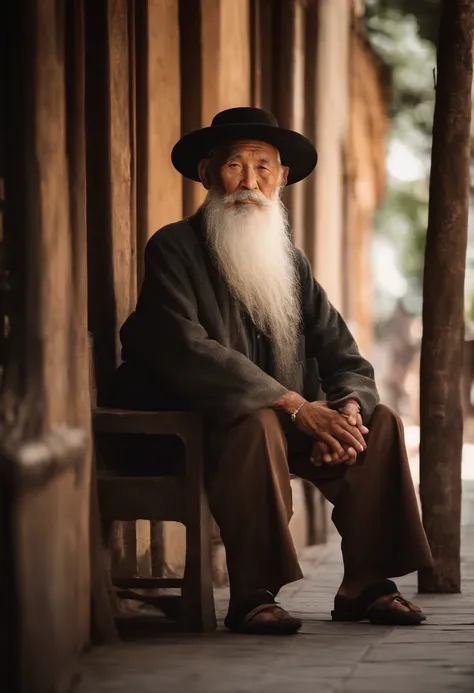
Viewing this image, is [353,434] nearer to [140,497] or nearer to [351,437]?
[351,437]

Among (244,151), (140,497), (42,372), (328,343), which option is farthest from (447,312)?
(42,372)

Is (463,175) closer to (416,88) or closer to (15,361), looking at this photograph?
(15,361)

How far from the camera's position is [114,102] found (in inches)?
222

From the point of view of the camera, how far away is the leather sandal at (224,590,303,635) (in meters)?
4.77

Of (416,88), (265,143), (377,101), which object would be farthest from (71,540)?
(416,88)

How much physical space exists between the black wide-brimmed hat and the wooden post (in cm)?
62

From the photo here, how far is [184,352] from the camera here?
16.4 ft

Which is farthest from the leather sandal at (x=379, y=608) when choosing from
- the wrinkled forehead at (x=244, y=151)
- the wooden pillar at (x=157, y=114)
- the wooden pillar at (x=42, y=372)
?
the wooden pillar at (x=157, y=114)

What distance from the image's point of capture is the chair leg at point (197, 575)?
192 inches

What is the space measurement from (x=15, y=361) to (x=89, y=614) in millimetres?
1024

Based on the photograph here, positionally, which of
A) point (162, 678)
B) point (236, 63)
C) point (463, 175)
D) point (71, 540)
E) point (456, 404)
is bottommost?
point (162, 678)

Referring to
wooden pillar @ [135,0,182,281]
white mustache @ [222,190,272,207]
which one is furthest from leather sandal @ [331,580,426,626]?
wooden pillar @ [135,0,182,281]

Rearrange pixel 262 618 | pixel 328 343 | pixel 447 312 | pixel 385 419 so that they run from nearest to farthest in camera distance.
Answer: pixel 262 618 < pixel 385 419 < pixel 328 343 < pixel 447 312

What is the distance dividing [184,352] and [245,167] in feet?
2.81
